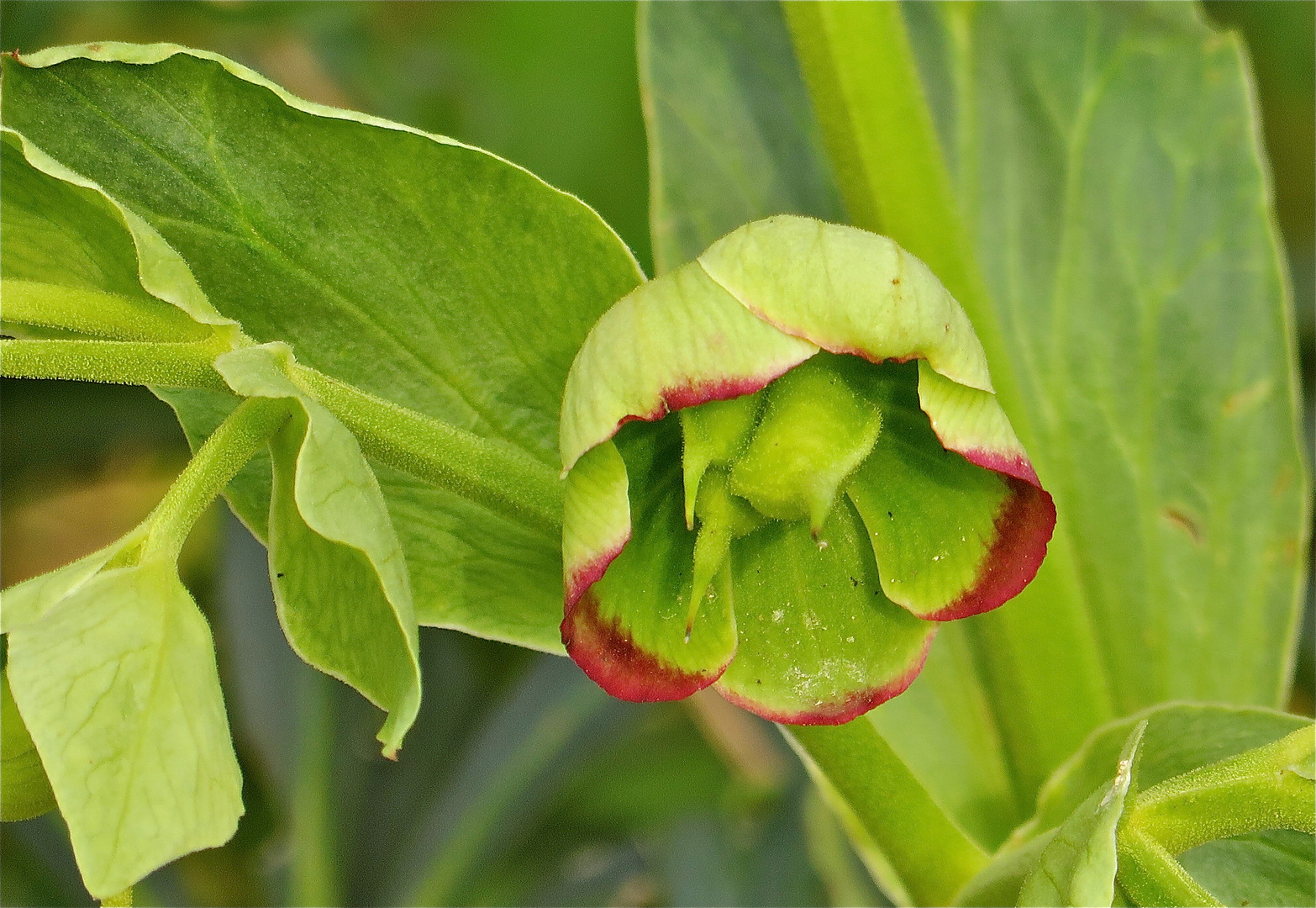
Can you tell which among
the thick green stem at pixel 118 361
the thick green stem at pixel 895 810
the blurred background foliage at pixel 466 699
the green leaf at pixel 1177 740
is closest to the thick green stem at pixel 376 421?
the thick green stem at pixel 118 361

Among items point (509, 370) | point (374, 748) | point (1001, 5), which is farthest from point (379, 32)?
point (509, 370)

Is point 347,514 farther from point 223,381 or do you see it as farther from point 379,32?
point 379,32

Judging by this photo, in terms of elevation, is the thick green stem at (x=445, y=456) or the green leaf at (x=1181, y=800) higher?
the thick green stem at (x=445, y=456)

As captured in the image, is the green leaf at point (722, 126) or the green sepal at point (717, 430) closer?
the green sepal at point (717, 430)

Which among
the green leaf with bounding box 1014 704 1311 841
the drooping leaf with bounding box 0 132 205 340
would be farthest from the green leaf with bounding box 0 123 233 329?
the green leaf with bounding box 1014 704 1311 841

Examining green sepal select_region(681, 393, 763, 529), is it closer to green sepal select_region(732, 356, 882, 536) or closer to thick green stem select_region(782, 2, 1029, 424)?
green sepal select_region(732, 356, 882, 536)

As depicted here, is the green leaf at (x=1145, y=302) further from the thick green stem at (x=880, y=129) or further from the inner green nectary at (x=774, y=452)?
the inner green nectary at (x=774, y=452)
